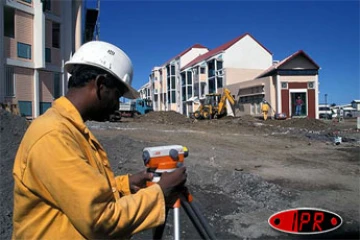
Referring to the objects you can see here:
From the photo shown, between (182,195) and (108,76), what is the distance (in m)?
0.66

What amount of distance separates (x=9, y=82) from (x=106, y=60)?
54.7 ft

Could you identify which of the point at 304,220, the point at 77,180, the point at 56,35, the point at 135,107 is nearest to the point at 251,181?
the point at 304,220

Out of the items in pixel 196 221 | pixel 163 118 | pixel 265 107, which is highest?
pixel 265 107

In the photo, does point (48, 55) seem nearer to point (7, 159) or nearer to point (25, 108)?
point (25, 108)

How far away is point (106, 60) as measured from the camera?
5.11 feet

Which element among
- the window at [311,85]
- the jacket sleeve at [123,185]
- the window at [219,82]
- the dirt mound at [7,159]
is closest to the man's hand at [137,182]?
the jacket sleeve at [123,185]

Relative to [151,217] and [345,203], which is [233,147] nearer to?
[345,203]

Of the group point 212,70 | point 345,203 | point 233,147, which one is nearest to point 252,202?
point 345,203

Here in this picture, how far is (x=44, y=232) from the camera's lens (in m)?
1.31

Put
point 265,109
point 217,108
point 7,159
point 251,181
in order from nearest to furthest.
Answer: point 7,159, point 251,181, point 265,109, point 217,108

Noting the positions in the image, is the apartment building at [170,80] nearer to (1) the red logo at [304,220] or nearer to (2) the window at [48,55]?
(2) the window at [48,55]

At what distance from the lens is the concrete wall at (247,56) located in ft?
119

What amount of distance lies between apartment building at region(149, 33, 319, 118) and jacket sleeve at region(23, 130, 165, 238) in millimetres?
25187

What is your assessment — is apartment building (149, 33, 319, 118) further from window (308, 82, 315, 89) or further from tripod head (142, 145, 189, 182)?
tripod head (142, 145, 189, 182)
